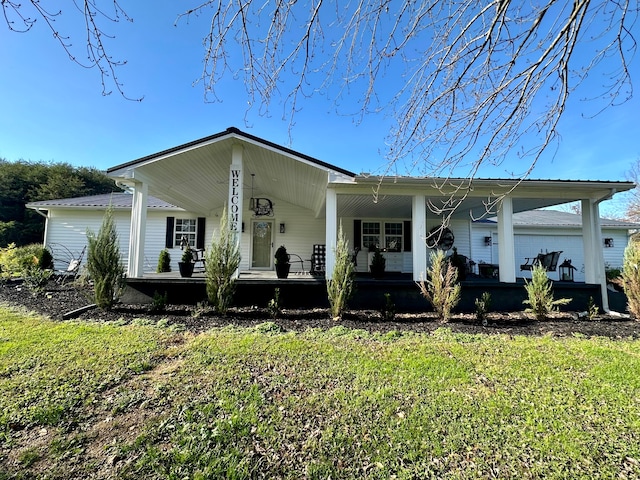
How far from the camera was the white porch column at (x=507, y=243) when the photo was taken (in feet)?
22.5

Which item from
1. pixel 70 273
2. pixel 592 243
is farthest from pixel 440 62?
pixel 70 273

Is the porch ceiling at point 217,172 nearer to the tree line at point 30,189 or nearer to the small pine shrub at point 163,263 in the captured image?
the small pine shrub at point 163,263

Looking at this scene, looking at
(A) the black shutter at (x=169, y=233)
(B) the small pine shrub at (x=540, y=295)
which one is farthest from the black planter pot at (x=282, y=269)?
(A) the black shutter at (x=169, y=233)

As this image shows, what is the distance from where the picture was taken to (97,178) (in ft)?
89.0

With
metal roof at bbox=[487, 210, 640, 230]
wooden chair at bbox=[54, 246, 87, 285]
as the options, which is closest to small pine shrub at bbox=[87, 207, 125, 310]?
wooden chair at bbox=[54, 246, 87, 285]

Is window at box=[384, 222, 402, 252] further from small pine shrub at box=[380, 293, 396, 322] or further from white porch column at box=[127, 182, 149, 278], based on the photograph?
white porch column at box=[127, 182, 149, 278]

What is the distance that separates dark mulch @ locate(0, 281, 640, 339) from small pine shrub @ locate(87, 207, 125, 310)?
30 centimetres

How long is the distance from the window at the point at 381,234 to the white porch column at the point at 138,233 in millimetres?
7398

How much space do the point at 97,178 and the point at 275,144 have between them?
28420 mm

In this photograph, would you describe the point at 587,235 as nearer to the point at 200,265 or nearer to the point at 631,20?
the point at 631,20

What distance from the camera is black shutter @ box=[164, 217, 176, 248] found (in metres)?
11.5

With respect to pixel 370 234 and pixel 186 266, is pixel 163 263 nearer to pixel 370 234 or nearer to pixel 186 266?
pixel 186 266

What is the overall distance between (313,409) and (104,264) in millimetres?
5360

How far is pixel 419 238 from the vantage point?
6984 millimetres
